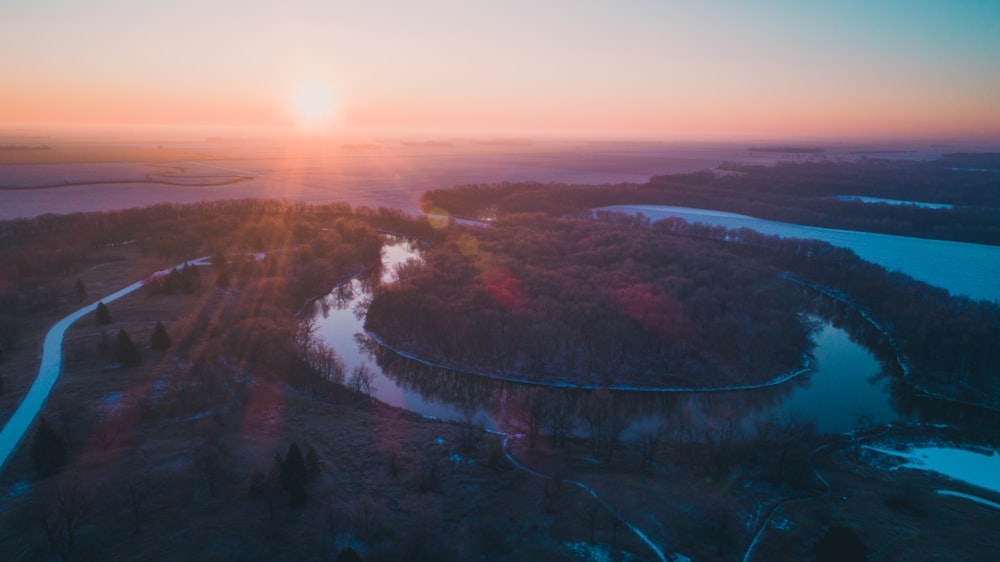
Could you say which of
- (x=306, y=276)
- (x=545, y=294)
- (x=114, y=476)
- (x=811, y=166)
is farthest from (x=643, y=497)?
(x=811, y=166)

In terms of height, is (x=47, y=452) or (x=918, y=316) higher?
(x=918, y=316)

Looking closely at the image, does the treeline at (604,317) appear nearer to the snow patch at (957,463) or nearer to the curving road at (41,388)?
the snow patch at (957,463)

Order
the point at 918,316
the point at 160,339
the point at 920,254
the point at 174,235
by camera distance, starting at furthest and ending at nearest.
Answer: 1. the point at 174,235
2. the point at 920,254
3. the point at 918,316
4. the point at 160,339

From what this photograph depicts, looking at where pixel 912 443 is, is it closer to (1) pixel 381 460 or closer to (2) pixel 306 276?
(1) pixel 381 460

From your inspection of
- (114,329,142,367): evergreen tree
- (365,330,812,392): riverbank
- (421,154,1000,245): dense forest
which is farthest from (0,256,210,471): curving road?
(421,154,1000,245): dense forest

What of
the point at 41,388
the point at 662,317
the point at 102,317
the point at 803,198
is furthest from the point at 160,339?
the point at 803,198

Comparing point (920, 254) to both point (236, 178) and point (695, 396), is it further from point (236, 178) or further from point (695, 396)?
point (236, 178)

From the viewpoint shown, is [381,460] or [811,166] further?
[811,166]
